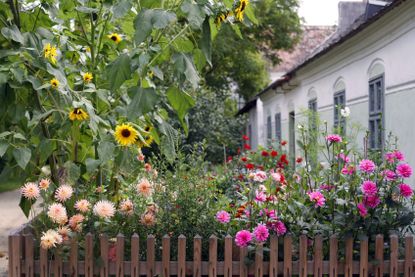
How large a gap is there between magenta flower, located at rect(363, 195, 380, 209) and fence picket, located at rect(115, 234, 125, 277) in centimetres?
152

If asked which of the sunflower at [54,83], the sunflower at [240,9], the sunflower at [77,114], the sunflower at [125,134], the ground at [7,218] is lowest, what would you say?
the ground at [7,218]

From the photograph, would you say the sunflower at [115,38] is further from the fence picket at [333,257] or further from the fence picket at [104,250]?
the fence picket at [333,257]

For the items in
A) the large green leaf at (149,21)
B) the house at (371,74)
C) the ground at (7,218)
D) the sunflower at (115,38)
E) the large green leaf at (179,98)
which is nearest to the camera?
the large green leaf at (149,21)

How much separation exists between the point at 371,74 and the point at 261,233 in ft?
19.3

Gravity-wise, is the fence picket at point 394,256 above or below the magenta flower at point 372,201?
below

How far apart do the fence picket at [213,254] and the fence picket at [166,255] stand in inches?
10.0

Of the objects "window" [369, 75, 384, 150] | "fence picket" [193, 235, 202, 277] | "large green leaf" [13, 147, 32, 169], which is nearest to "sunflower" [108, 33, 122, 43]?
"large green leaf" [13, 147, 32, 169]

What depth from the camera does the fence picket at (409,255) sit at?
12.5 ft

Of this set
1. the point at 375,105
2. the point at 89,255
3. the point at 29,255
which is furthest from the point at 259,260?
the point at 375,105

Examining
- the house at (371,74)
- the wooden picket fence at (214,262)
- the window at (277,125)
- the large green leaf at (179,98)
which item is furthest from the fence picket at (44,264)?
the window at (277,125)

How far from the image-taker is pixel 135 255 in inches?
148

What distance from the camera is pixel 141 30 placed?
351 cm

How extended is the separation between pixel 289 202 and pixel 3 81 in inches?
76.6

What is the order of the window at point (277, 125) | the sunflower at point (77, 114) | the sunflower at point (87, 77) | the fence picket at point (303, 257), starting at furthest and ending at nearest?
the window at point (277, 125) < the sunflower at point (87, 77) < the sunflower at point (77, 114) < the fence picket at point (303, 257)
